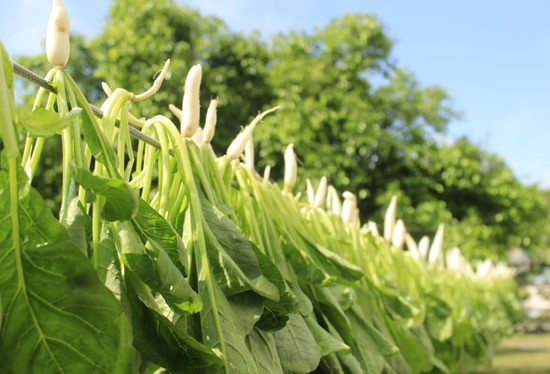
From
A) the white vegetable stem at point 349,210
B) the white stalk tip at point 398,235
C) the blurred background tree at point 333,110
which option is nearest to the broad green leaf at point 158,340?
the white vegetable stem at point 349,210

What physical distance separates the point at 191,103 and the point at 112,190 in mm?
397

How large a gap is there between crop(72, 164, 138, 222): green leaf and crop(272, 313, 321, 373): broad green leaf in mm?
324

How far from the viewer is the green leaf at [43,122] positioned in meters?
0.54

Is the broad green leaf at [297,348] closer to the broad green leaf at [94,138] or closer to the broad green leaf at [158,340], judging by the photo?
the broad green leaf at [158,340]

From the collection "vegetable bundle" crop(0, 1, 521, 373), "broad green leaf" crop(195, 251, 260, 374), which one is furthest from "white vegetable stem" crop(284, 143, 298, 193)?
"broad green leaf" crop(195, 251, 260, 374)

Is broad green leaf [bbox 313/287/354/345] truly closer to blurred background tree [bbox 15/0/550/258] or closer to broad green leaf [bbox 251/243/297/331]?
broad green leaf [bbox 251/243/297/331]

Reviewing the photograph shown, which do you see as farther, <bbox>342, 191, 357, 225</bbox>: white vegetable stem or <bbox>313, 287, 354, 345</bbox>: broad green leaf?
<bbox>342, 191, 357, 225</bbox>: white vegetable stem

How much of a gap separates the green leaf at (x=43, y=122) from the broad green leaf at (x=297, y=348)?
0.40m

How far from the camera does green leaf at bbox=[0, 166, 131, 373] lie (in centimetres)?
50

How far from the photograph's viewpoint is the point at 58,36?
2.37ft

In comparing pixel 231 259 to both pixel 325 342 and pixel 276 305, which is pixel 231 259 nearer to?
pixel 276 305

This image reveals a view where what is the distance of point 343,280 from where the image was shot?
4.00 feet

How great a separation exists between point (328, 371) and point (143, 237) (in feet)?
1.49

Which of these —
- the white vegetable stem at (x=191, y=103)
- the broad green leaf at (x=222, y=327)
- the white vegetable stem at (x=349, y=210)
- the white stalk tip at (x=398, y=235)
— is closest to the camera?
the broad green leaf at (x=222, y=327)
